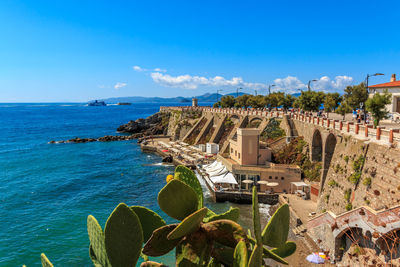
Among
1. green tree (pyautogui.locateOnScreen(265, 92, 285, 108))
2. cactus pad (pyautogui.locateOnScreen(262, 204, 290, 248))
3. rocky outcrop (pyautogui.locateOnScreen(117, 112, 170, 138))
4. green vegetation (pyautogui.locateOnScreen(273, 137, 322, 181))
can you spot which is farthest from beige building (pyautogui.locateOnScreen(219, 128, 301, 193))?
rocky outcrop (pyautogui.locateOnScreen(117, 112, 170, 138))

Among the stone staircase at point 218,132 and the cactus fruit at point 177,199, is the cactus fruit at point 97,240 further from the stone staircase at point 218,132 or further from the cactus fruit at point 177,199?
the stone staircase at point 218,132

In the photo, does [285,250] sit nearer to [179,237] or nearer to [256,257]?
[256,257]

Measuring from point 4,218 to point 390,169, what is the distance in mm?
33323

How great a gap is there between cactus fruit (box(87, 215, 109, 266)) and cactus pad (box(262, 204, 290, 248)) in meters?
2.17

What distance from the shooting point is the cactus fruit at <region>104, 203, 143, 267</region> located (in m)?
3.29

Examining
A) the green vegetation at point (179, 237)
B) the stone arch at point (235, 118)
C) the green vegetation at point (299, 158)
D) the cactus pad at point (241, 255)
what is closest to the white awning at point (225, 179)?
the green vegetation at point (299, 158)

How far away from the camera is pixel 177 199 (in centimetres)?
351

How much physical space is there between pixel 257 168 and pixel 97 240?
28.7m

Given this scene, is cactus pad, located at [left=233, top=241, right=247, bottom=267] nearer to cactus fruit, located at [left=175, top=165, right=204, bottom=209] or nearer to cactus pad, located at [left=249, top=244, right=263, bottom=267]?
cactus pad, located at [left=249, top=244, right=263, bottom=267]

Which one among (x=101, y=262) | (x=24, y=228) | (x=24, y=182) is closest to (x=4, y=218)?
(x=24, y=228)

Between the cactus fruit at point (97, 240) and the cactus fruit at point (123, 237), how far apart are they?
8.2 inches

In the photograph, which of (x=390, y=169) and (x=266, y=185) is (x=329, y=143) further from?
(x=390, y=169)

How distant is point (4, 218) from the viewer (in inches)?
1064

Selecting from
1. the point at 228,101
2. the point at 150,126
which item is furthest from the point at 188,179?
the point at 150,126
